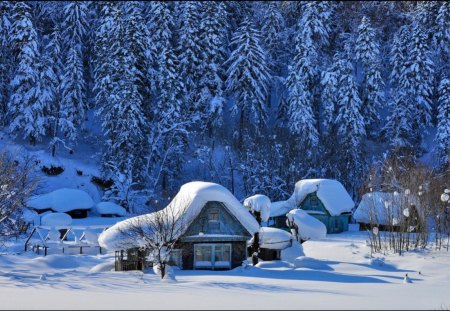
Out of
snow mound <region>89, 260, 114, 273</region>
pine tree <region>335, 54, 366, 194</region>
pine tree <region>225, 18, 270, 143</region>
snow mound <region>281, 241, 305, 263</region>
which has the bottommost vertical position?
snow mound <region>89, 260, 114, 273</region>

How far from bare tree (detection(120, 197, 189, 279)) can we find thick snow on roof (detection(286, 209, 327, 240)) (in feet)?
43.2

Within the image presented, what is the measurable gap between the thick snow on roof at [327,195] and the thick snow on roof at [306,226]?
679 cm

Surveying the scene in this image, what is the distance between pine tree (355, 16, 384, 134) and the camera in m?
61.3

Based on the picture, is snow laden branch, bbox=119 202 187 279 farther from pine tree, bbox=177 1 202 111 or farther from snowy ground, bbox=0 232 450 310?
pine tree, bbox=177 1 202 111

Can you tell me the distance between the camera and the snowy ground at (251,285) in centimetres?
1505

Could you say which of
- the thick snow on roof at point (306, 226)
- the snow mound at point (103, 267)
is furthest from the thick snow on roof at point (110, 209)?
the snow mound at point (103, 267)

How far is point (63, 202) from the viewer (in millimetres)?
47969

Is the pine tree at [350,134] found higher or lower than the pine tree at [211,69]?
lower

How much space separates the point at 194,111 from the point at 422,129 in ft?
81.3

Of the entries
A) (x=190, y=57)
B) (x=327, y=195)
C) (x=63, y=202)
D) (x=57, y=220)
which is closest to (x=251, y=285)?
(x=57, y=220)

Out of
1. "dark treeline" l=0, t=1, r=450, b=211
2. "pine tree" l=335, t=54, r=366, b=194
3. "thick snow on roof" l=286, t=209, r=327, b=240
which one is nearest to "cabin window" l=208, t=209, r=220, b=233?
"thick snow on roof" l=286, t=209, r=327, b=240

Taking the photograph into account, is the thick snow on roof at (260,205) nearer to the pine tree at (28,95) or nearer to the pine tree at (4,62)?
the pine tree at (28,95)

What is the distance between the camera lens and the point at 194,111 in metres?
58.1

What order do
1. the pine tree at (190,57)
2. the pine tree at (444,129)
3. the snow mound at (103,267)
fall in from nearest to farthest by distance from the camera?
the snow mound at (103,267)
the pine tree at (444,129)
the pine tree at (190,57)
